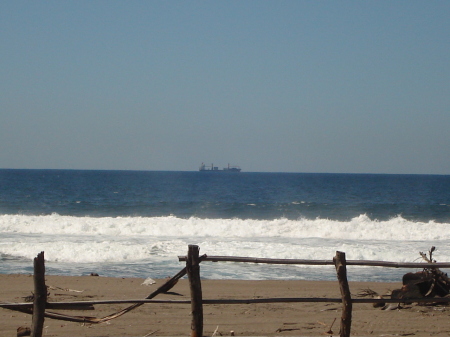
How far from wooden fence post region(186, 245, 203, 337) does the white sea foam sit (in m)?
5.97

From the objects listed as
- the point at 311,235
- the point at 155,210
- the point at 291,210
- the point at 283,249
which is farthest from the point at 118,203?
the point at 283,249

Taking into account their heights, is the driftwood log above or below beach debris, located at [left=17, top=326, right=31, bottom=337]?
above

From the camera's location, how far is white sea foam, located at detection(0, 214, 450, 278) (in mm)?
13438

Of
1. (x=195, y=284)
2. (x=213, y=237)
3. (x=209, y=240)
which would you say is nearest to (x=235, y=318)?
(x=195, y=284)

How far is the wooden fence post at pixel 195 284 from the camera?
4.92 m

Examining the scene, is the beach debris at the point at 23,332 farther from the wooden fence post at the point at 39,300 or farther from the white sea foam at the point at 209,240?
the white sea foam at the point at 209,240

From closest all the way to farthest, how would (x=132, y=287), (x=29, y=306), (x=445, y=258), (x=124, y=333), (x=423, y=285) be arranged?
(x=29, y=306)
(x=124, y=333)
(x=423, y=285)
(x=132, y=287)
(x=445, y=258)

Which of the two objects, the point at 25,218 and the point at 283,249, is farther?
the point at 25,218

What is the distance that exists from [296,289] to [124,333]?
397 cm

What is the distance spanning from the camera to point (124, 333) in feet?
19.7

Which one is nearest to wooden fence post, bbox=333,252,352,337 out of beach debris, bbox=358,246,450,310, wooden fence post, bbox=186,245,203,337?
wooden fence post, bbox=186,245,203,337

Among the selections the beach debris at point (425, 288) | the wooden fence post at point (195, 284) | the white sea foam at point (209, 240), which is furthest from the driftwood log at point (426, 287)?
the white sea foam at point (209, 240)

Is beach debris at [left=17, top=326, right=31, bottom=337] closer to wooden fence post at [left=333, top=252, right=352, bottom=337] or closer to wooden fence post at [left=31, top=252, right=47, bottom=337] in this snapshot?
wooden fence post at [left=31, top=252, right=47, bottom=337]

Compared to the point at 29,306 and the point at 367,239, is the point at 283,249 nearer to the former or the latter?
the point at 367,239
